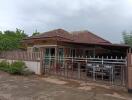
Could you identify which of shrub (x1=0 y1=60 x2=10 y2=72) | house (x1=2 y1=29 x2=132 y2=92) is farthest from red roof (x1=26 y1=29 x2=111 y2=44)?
shrub (x1=0 y1=60 x2=10 y2=72)

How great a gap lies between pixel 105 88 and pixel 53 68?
5.47 metres

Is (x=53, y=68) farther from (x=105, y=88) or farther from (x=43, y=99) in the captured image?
(x=43, y=99)

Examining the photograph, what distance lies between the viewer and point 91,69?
490 inches

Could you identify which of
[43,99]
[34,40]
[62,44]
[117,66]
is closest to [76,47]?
[62,44]

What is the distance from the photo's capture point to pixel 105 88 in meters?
10.5

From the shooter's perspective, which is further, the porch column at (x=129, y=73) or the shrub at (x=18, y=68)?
the shrub at (x=18, y=68)

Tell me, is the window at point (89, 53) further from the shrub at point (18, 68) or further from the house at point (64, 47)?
the shrub at point (18, 68)

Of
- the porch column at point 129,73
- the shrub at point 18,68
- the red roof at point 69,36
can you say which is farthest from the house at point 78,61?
the shrub at point 18,68

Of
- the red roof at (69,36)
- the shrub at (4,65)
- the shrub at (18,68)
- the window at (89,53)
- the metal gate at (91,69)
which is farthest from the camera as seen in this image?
the window at (89,53)

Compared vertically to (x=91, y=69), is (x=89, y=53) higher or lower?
higher

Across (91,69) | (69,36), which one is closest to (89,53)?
(69,36)

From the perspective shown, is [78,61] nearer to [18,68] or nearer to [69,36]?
[18,68]

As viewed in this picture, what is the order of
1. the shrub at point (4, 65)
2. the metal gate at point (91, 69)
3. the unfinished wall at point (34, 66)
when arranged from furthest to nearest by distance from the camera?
1. the shrub at point (4, 65)
2. the unfinished wall at point (34, 66)
3. the metal gate at point (91, 69)

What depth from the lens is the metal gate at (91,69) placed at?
36.4 feet
